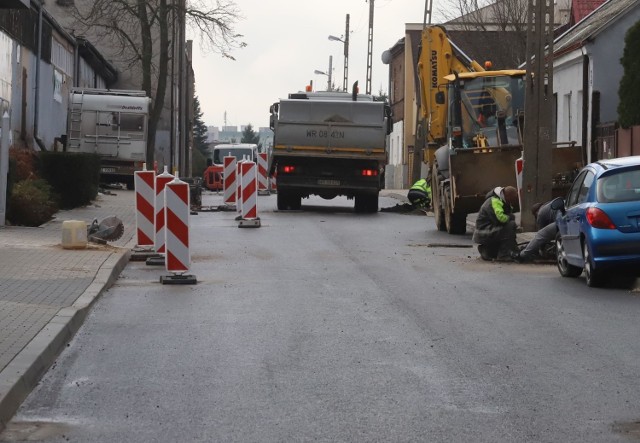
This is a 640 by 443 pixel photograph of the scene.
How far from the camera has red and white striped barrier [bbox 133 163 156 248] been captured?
18.7 metres

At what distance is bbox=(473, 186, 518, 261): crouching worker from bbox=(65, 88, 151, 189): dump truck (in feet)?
87.4

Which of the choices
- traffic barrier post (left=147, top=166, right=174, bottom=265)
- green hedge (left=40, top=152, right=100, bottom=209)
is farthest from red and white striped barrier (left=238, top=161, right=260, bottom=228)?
traffic barrier post (left=147, top=166, right=174, bottom=265)

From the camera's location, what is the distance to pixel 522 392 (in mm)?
8469

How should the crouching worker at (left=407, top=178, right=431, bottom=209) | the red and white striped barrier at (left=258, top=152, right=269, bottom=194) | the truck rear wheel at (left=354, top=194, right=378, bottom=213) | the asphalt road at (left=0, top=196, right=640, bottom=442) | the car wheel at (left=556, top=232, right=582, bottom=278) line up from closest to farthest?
1. the asphalt road at (left=0, top=196, right=640, bottom=442)
2. the car wheel at (left=556, top=232, right=582, bottom=278)
3. the truck rear wheel at (left=354, top=194, right=378, bottom=213)
4. the crouching worker at (left=407, top=178, right=431, bottom=209)
5. the red and white striped barrier at (left=258, top=152, right=269, bottom=194)

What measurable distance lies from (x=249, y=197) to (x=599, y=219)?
12586 millimetres

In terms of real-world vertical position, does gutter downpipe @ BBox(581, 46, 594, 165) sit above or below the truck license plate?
above

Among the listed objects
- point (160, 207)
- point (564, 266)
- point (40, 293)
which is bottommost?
point (40, 293)

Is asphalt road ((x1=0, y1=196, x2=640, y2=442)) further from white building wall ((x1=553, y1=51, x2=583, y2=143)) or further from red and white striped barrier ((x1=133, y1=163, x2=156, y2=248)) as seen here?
white building wall ((x1=553, y1=51, x2=583, y2=143))

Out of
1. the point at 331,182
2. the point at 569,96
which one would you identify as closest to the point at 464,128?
the point at 331,182

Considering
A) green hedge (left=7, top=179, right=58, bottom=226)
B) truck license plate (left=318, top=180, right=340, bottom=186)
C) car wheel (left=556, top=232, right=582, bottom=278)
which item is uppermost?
truck license plate (left=318, top=180, right=340, bottom=186)

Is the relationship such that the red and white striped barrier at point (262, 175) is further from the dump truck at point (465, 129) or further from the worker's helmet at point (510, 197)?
the worker's helmet at point (510, 197)

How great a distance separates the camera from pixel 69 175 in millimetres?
28969

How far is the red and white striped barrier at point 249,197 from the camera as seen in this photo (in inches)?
1039

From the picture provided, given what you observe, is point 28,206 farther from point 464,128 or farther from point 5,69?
point 5,69
